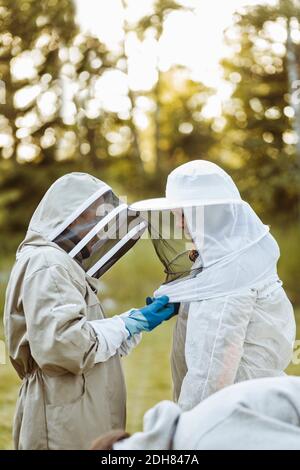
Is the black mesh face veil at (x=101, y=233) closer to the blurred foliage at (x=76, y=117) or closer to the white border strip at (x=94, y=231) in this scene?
the white border strip at (x=94, y=231)

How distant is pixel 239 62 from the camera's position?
13750 millimetres

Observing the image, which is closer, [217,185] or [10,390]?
[217,185]

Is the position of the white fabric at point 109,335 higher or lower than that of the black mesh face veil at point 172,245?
lower

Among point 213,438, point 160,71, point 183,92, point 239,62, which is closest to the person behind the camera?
point 213,438

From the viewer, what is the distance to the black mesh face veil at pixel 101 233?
10.1 ft

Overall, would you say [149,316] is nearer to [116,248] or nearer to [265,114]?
[116,248]

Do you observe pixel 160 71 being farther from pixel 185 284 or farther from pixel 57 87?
pixel 185 284

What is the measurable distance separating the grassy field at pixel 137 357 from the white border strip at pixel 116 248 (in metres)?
3.10

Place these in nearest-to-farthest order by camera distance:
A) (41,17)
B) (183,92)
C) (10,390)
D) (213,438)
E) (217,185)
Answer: (213,438)
(217,185)
(10,390)
(41,17)
(183,92)

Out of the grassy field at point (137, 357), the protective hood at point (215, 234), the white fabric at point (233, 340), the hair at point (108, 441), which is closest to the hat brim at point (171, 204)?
the protective hood at point (215, 234)

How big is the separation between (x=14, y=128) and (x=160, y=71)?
3.61m

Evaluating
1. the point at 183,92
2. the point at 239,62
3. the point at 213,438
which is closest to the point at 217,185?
the point at 213,438

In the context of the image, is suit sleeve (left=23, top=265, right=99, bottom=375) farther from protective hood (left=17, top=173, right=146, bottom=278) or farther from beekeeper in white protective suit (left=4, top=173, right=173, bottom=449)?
protective hood (left=17, top=173, right=146, bottom=278)

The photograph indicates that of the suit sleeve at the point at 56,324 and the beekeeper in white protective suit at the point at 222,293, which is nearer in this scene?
the suit sleeve at the point at 56,324
